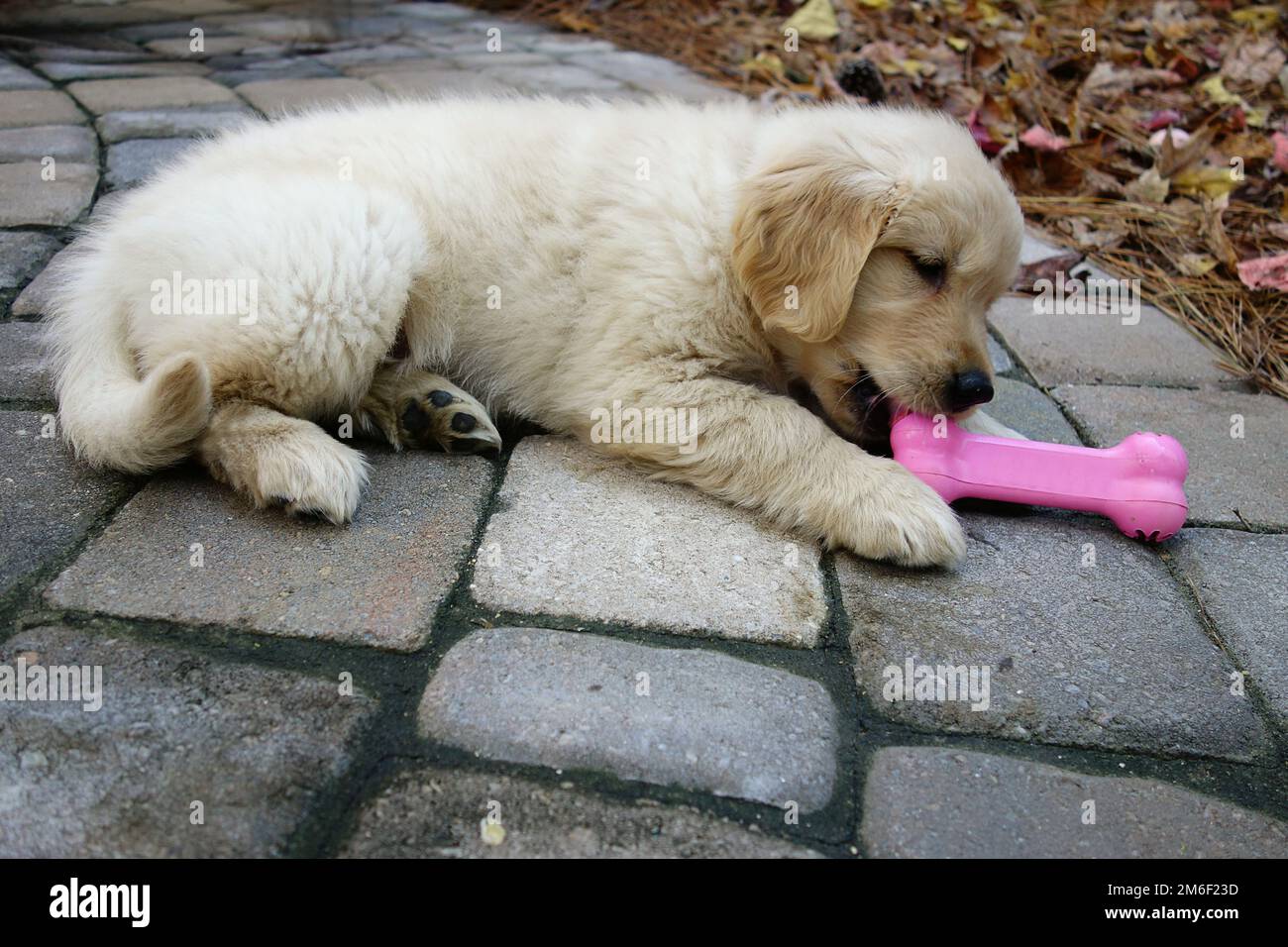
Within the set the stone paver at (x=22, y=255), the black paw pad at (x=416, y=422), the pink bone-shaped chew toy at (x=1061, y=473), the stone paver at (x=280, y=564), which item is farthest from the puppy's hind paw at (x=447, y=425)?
the stone paver at (x=22, y=255)

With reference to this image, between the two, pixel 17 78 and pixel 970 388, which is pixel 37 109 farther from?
pixel 970 388

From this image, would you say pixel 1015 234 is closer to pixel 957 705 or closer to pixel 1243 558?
pixel 1243 558

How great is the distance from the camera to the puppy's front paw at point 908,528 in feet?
6.57

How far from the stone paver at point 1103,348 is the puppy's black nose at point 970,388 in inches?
36.2

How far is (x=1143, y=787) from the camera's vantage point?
1.51m

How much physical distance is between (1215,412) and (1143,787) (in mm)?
1717

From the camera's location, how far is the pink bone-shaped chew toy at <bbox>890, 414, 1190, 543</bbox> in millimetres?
2145

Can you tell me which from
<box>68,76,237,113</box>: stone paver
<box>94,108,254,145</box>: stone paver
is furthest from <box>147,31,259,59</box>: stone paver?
<box>94,108,254,145</box>: stone paver

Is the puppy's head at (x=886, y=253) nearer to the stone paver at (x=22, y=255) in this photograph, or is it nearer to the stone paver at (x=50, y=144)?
the stone paver at (x=22, y=255)

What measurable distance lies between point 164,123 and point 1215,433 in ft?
13.2

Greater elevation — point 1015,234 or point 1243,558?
point 1015,234

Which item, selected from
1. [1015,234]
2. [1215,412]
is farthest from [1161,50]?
[1015,234]

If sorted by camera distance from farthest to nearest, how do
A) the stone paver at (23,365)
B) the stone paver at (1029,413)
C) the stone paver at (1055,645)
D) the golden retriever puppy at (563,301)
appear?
the stone paver at (1029,413), the stone paver at (23,365), the golden retriever puppy at (563,301), the stone paver at (1055,645)
